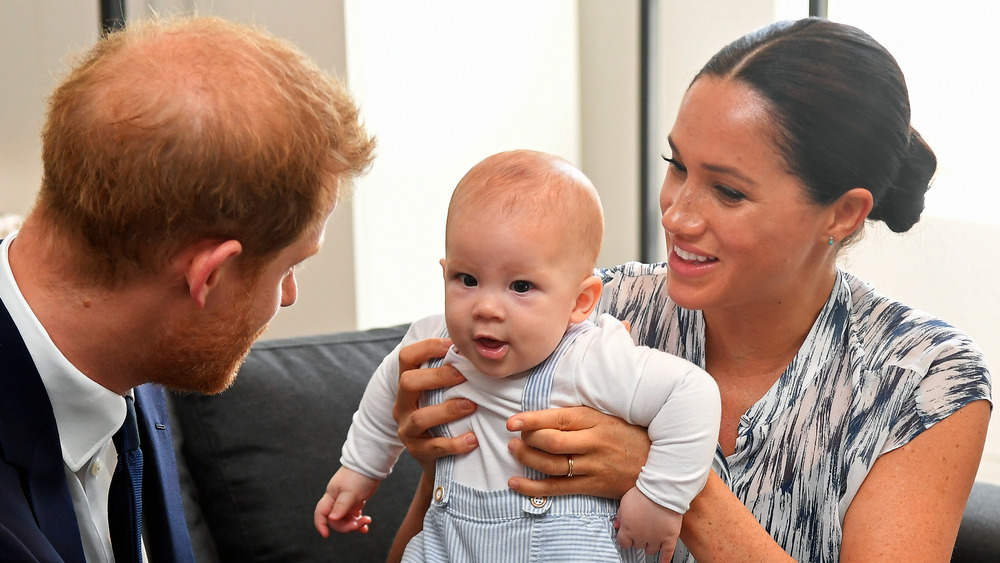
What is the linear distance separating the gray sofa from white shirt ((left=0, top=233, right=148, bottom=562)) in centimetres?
56

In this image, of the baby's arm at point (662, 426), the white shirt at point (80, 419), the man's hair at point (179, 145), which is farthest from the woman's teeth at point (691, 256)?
the white shirt at point (80, 419)

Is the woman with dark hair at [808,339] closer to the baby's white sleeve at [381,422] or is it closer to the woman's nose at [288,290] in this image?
the baby's white sleeve at [381,422]

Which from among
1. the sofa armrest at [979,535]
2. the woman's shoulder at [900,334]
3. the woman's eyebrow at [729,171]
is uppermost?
the woman's eyebrow at [729,171]

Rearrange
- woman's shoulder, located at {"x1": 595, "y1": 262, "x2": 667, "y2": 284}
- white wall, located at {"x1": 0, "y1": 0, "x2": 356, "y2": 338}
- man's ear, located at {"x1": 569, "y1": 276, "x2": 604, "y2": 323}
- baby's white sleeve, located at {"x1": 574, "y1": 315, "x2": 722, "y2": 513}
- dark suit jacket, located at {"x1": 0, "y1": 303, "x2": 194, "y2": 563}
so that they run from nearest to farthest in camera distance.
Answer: dark suit jacket, located at {"x1": 0, "y1": 303, "x2": 194, "y2": 563}, baby's white sleeve, located at {"x1": 574, "y1": 315, "x2": 722, "y2": 513}, man's ear, located at {"x1": 569, "y1": 276, "x2": 604, "y2": 323}, woman's shoulder, located at {"x1": 595, "y1": 262, "x2": 667, "y2": 284}, white wall, located at {"x1": 0, "y1": 0, "x2": 356, "y2": 338}

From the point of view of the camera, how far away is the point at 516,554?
134 cm

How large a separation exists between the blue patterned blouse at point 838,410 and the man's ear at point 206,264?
0.85 metres

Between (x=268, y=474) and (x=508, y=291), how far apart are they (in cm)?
98

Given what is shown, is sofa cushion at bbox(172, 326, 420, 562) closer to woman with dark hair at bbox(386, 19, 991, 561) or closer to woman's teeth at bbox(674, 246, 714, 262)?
woman with dark hair at bbox(386, 19, 991, 561)

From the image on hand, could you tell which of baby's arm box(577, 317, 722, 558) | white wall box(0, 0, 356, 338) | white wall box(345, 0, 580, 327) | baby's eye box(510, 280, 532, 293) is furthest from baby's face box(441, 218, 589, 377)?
white wall box(345, 0, 580, 327)

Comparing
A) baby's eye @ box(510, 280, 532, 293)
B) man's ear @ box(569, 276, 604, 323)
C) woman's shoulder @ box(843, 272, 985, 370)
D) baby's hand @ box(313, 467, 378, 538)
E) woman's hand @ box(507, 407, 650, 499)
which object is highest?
baby's eye @ box(510, 280, 532, 293)

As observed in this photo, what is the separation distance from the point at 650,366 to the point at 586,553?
10.8 inches

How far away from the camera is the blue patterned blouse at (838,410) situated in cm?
150

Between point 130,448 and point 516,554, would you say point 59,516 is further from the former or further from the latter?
point 516,554

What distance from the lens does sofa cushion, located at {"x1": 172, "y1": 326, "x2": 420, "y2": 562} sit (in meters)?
2.07
